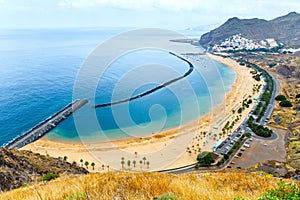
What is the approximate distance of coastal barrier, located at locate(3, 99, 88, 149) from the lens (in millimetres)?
30141

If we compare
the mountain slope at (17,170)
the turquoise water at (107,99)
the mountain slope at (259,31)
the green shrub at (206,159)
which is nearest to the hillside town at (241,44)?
the mountain slope at (259,31)

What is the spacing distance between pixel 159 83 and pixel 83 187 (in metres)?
54.9

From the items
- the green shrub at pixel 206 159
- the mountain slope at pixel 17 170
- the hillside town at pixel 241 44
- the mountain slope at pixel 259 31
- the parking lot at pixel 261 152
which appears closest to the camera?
the mountain slope at pixel 17 170

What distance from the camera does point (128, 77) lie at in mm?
62812

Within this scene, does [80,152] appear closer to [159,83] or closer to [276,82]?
[159,83]

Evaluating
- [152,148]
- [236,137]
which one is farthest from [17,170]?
[236,137]

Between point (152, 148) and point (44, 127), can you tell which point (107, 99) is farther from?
point (152, 148)

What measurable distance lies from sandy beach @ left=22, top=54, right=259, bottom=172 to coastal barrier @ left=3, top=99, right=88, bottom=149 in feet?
3.85

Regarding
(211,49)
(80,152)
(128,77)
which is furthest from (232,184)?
(211,49)

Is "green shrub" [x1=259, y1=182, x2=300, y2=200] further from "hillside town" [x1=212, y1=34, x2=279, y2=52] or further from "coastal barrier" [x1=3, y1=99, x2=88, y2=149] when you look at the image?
"hillside town" [x1=212, y1=34, x2=279, y2=52]

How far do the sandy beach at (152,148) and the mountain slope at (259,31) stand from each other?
10405cm

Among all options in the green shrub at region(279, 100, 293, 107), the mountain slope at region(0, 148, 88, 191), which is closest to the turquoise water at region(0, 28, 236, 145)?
the green shrub at region(279, 100, 293, 107)

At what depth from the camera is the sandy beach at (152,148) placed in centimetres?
2584

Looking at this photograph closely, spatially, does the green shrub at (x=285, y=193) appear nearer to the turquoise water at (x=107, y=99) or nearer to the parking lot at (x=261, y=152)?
the parking lot at (x=261, y=152)
